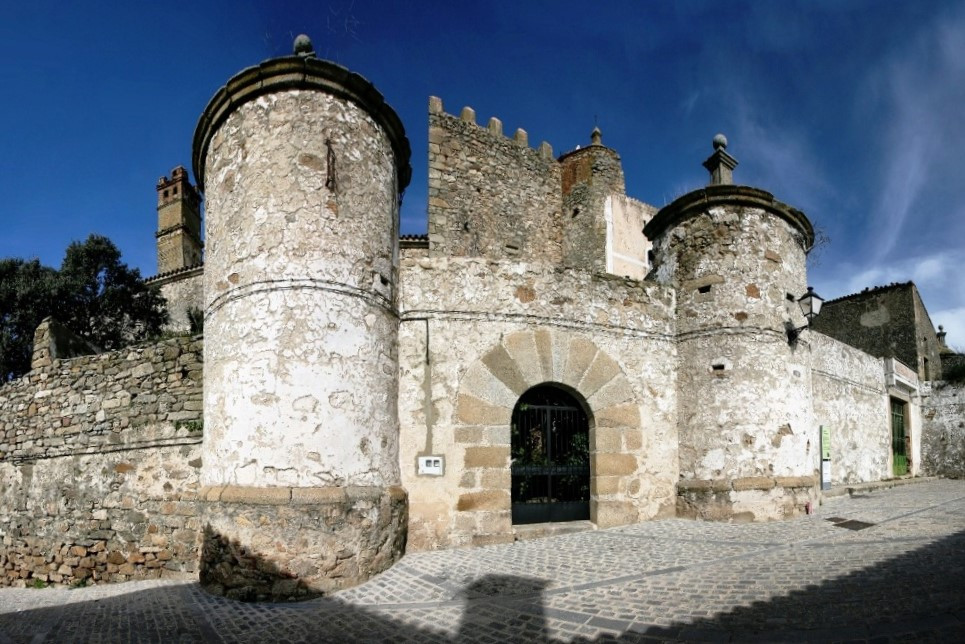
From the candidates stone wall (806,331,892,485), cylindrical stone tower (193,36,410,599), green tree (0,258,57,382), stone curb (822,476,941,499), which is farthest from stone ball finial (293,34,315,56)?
green tree (0,258,57,382)

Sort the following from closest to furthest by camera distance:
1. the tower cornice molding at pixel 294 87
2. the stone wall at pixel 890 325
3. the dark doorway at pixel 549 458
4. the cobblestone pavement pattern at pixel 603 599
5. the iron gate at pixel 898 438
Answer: the cobblestone pavement pattern at pixel 603 599 < the tower cornice molding at pixel 294 87 < the dark doorway at pixel 549 458 < the iron gate at pixel 898 438 < the stone wall at pixel 890 325

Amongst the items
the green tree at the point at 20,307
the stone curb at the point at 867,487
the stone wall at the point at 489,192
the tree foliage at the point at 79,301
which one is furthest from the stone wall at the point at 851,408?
the green tree at the point at 20,307

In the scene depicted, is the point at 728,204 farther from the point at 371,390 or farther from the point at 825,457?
the point at 371,390

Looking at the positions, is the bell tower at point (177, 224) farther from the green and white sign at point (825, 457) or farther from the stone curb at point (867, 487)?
the stone curb at point (867, 487)

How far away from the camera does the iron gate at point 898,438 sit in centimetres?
1373

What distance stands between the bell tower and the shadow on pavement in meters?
18.2

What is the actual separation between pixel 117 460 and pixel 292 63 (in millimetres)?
5002

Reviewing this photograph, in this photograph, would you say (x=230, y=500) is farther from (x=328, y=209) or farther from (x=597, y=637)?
(x=597, y=637)

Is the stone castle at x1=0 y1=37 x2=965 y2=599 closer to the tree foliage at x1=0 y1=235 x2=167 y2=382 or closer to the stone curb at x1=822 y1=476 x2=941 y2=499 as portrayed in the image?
the stone curb at x1=822 y1=476 x2=941 y2=499

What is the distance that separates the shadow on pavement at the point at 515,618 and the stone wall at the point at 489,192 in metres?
9.55

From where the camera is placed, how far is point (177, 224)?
850 inches

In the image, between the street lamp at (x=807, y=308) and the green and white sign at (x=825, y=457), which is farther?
the green and white sign at (x=825, y=457)

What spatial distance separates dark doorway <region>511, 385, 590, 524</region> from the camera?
704cm

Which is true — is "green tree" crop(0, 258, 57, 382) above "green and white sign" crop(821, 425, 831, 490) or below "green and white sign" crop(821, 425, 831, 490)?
above
